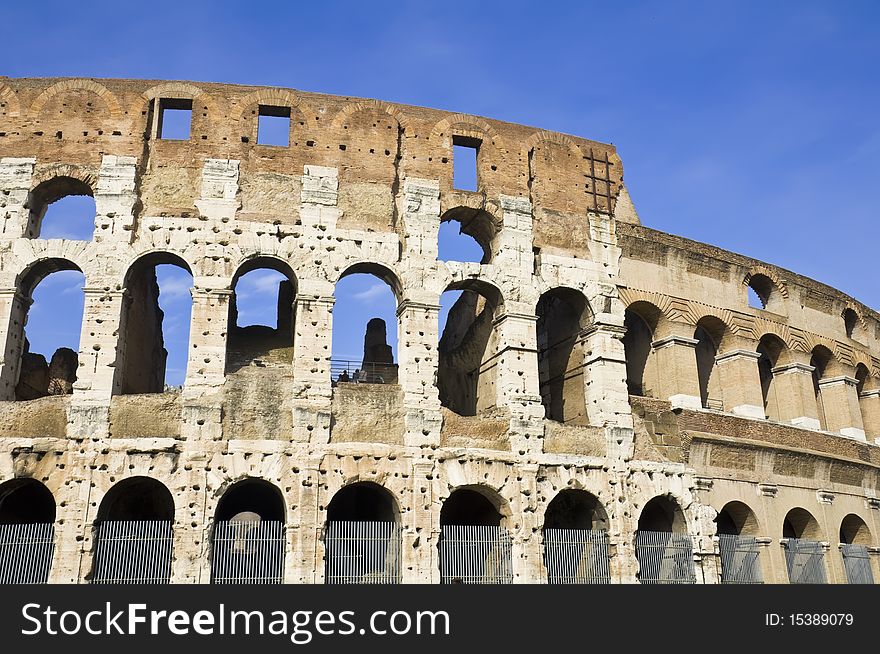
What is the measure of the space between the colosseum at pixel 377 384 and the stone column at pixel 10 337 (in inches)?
1.9

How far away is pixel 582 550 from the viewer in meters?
14.9

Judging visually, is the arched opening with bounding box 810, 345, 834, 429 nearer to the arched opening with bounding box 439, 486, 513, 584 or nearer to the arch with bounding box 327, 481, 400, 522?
the arched opening with bounding box 439, 486, 513, 584

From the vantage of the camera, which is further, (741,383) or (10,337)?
(741,383)

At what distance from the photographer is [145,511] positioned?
50.8 ft

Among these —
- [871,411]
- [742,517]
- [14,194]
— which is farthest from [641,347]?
[14,194]

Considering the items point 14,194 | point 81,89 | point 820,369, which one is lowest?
point 820,369

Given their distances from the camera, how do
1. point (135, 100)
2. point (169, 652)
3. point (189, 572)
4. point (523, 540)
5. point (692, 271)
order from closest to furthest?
point (169, 652), point (189, 572), point (523, 540), point (135, 100), point (692, 271)

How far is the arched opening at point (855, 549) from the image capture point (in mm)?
18188

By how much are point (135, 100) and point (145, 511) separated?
7.19 m

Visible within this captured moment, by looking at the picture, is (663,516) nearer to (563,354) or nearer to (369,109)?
(563,354)

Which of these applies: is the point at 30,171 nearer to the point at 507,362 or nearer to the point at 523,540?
the point at 507,362

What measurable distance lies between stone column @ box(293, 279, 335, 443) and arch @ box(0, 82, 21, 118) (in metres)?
5.82

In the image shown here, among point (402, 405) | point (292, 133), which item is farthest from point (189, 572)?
point (292, 133)

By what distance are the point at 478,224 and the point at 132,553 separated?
27.0 ft
